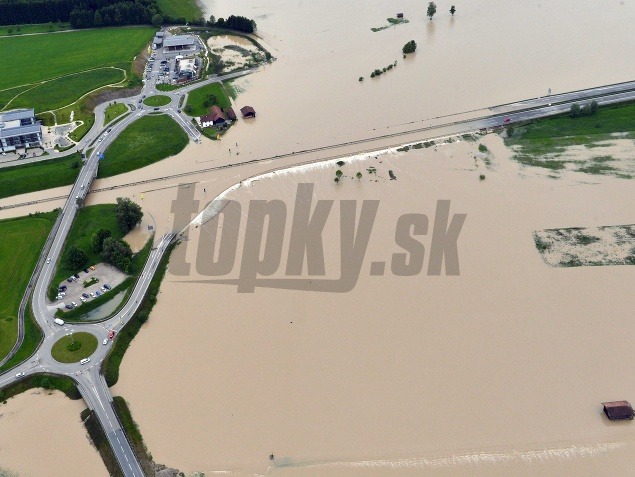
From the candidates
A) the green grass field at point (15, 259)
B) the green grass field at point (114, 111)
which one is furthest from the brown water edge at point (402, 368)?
the green grass field at point (114, 111)

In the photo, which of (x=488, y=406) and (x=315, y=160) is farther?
(x=315, y=160)

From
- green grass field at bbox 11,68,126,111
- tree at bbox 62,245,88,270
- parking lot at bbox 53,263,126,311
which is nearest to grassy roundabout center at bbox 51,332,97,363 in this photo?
parking lot at bbox 53,263,126,311

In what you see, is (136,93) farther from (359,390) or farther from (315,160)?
(359,390)

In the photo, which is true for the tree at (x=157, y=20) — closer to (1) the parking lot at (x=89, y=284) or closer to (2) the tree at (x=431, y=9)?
(2) the tree at (x=431, y=9)

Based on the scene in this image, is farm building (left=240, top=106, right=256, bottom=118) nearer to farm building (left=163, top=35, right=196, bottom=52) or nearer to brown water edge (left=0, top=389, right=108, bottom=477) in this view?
farm building (left=163, top=35, right=196, bottom=52)

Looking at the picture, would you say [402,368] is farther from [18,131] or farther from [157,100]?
[18,131]

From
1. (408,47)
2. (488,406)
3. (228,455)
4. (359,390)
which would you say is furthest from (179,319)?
(408,47)
